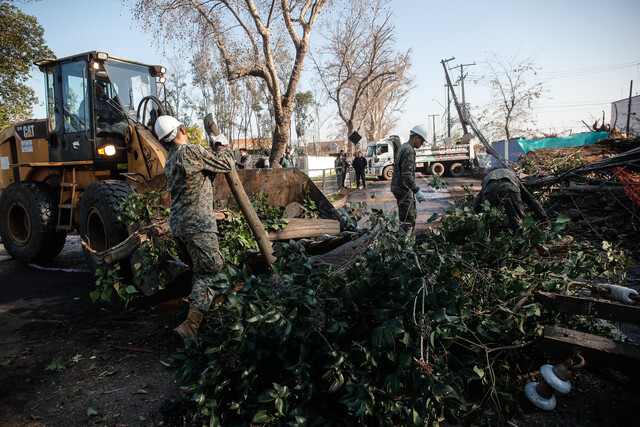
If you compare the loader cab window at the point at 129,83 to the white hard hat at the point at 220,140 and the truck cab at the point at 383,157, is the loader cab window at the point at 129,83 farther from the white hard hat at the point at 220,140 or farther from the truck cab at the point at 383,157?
the truck cab at the point at 383,157

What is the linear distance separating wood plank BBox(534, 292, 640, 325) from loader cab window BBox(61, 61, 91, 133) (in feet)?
20.4

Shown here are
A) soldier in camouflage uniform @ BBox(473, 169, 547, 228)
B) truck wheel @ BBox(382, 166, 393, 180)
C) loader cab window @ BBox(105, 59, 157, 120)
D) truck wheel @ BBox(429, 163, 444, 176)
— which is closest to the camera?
soldier in camouflage uniform @ BBox(473, 169, 547, 228)

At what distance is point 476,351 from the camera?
7.82 feet

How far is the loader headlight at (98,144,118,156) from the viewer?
5746mm

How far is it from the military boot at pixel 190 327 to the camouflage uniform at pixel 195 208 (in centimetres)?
25

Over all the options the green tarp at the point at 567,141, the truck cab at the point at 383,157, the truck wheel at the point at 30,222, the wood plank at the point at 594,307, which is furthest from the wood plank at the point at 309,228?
the truck cab at the point at 383,157

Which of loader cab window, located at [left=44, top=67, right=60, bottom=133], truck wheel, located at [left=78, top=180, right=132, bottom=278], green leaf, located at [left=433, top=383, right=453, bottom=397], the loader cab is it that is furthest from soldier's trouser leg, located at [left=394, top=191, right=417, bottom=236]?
loader cab window, located at [left=44, top=67, right=60, bottom=133]

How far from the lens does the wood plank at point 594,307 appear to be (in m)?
2.26

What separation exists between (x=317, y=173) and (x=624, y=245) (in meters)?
10.3

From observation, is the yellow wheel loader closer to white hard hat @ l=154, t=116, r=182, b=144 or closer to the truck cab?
white hard hat @ l=154, t=116, r=182, b=144

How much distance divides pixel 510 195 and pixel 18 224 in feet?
25.8

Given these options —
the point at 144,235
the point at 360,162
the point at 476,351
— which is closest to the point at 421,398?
the point at 476,351

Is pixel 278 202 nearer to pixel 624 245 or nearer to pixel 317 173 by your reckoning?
pixel 624 245

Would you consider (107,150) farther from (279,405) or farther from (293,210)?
(279,405)
